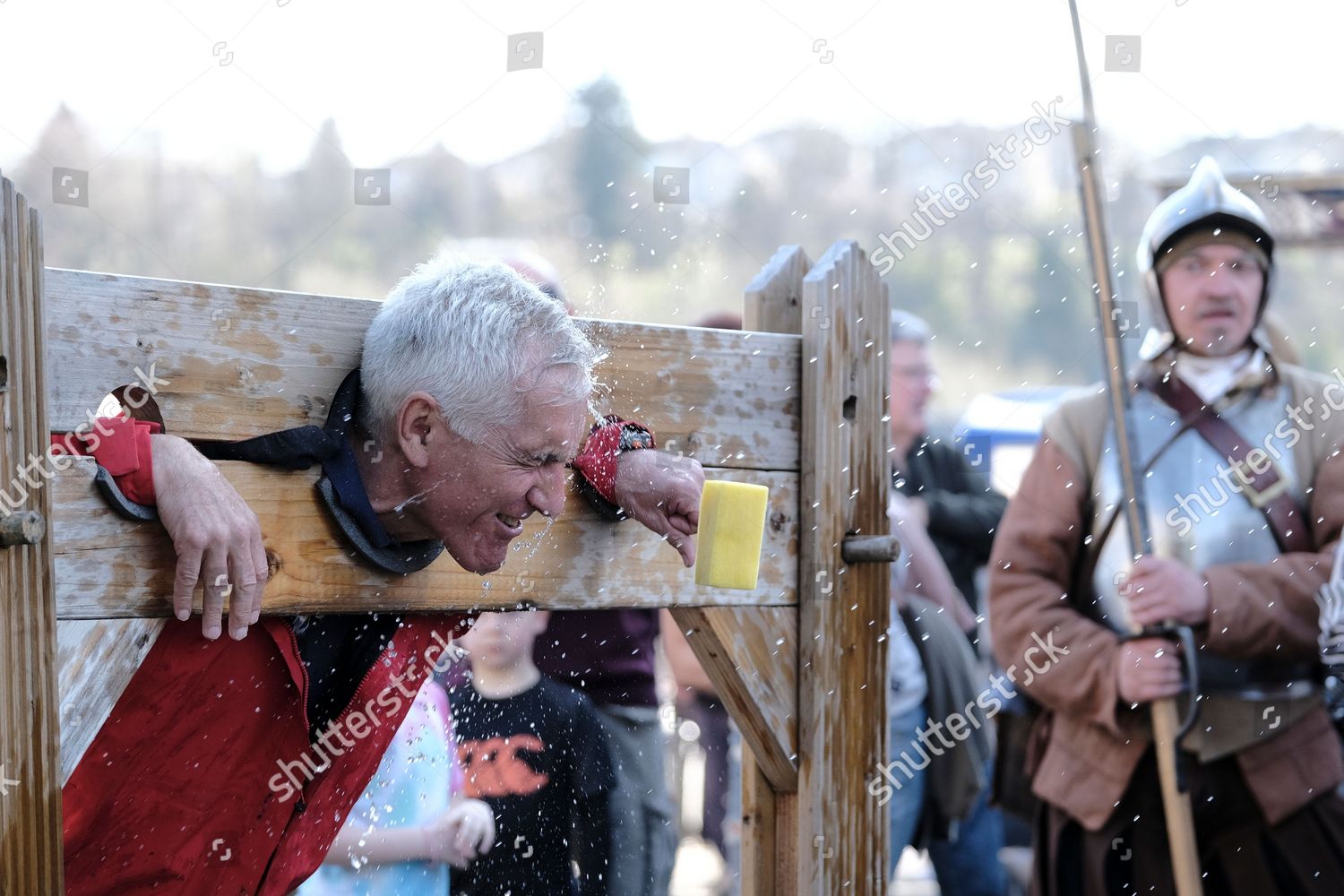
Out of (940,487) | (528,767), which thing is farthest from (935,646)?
(528,767)

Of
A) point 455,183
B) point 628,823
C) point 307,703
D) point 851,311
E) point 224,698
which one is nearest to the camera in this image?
point 224,698

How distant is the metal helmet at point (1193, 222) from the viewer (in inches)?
118

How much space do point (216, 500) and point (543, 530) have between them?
51cm

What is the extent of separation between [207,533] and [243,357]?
0.79ft

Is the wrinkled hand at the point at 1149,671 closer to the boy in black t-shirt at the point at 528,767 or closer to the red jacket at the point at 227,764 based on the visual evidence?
the boy in black t-shirt at the point at 528,767

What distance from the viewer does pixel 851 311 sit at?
224 cm

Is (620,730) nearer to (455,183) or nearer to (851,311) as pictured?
(851,311)

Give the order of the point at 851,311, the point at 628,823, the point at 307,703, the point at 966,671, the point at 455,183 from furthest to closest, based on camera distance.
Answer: the point at 455,183
the point at 966,671
the point at 628,823
the point at 851,311
the point at 307,703

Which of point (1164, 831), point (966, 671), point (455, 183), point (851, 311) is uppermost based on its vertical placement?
point (455, 183)

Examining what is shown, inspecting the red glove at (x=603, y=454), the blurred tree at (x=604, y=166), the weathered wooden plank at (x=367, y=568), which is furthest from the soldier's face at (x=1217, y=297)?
the blurred tree at (x=604, y=166)

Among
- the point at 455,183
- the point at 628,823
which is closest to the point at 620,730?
the point at 628,823

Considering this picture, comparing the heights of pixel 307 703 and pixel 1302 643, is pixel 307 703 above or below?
below

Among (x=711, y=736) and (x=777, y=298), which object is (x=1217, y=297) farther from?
(x=711, y=736)

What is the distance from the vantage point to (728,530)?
6.22 feet
